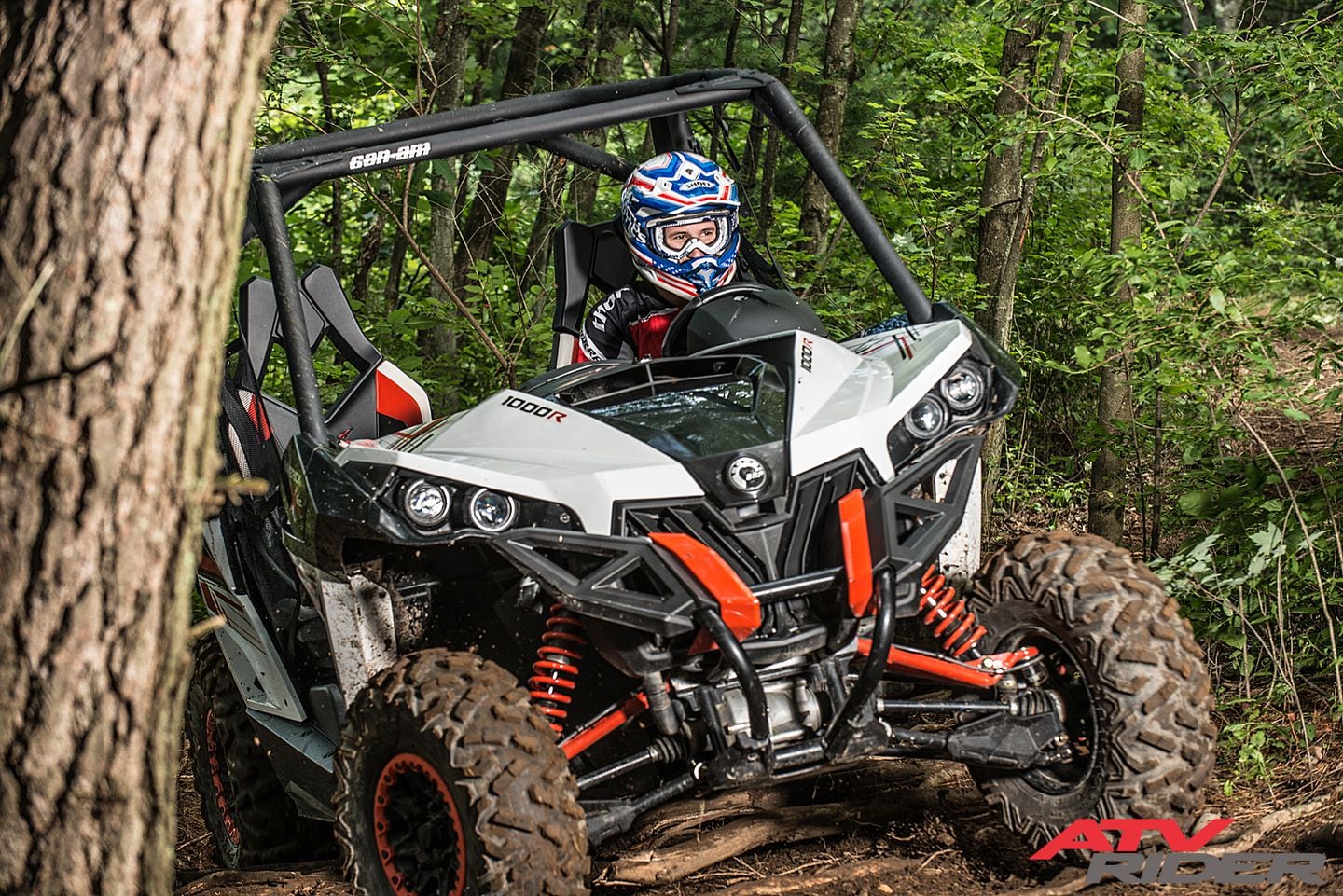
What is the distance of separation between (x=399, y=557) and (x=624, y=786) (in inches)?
34.4

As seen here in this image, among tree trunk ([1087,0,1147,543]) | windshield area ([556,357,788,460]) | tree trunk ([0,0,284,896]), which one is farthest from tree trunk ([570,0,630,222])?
tree trunk ([0,0,284,896])

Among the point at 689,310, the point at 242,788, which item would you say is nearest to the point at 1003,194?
the point at 689,310

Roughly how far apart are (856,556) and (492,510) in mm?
884

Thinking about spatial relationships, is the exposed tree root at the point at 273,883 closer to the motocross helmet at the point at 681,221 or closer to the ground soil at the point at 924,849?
the ground soil at the point at 924,849

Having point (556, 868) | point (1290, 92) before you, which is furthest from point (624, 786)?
point (1290, 92)

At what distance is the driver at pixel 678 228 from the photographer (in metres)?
4.65

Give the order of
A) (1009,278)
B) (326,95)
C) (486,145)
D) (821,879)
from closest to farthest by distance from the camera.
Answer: (821,879), (486,145), (1009,278), (326,95)

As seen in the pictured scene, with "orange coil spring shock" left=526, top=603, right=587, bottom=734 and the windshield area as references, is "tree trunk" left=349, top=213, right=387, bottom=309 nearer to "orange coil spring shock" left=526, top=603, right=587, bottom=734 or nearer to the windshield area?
the windshield area

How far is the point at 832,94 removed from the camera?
854cm

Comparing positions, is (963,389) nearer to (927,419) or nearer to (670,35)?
(927,419)

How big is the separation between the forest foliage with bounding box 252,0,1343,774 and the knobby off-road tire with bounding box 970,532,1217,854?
0.94 metres

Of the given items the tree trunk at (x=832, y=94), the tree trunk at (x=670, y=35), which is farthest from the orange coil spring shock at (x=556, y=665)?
the tree trunk at (x=670, y=35)

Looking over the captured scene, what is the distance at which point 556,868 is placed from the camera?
320 centimetres

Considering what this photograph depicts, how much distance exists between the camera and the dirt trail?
3805 mm
